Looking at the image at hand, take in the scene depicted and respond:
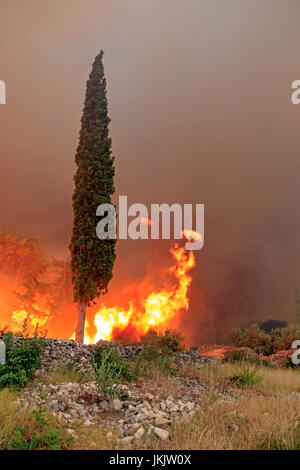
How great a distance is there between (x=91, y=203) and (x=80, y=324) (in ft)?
16.7

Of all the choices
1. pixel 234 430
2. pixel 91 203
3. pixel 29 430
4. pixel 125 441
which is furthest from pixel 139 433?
pixel 91 203

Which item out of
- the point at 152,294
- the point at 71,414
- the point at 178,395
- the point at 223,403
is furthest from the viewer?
the point at 152,294

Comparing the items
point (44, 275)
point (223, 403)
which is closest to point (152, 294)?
point (44, 275)

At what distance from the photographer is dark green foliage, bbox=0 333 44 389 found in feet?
23.9

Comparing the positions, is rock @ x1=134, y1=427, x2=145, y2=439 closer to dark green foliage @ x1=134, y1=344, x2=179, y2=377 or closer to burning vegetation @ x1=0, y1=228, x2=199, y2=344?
dark green foliage @ x1=134, y1=344, x2=179, y2=377

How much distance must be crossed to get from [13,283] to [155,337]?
14146 millimetres

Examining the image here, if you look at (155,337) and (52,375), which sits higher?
(155,337)

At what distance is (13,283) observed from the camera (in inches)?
924

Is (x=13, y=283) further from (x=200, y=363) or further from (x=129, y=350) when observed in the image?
(x=200, y=363)

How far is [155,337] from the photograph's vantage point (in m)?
12.3

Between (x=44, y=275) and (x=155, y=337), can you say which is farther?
(x=44, y=275)

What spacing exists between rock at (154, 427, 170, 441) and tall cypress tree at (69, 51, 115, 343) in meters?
10.6
